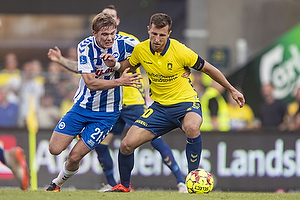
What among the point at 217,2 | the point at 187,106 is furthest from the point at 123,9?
the point at 187,106

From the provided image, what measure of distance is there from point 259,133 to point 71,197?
18.3 ft

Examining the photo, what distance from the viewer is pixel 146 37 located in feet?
54.9

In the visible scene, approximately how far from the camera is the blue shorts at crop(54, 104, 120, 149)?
7.39m

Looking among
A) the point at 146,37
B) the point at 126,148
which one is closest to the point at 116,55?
the point at 126,148

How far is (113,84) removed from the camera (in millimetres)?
6977

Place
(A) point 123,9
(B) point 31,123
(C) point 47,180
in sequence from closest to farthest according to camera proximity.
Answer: (C) point 47,180
(B) point 31,123
(A) point 123,9

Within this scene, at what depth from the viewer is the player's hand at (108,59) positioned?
698 cm

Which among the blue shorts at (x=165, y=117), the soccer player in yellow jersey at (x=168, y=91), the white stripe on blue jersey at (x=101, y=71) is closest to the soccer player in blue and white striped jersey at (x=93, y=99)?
the white stripe on blue jersey at (x=101, y=71)

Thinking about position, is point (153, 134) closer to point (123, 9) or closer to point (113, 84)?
point (113, 84)

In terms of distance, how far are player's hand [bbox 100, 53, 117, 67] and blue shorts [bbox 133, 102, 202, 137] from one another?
0.80 meters

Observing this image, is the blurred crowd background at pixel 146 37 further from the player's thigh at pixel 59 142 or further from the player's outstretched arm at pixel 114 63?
the player's outstretched arm at pixel 114 63

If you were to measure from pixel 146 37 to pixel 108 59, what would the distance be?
9.77 meters

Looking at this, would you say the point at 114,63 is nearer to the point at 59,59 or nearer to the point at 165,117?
the point at 165,117

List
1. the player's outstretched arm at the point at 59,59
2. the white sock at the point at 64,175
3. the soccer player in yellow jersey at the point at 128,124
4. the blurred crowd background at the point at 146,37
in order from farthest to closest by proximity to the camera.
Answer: the blurred crowd background at the point at 146,37, the soccer player in yellow jersey at the point at 128,124, the player's outstretched arm at the point at 59,59, the white sock at the point at 64,175
